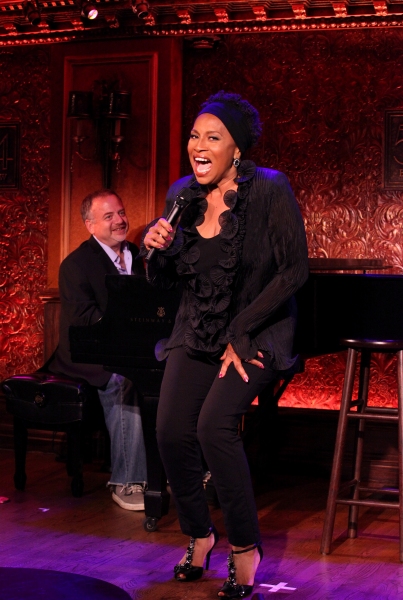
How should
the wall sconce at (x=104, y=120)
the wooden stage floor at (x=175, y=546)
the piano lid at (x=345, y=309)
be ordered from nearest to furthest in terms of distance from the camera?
1. the wooden stage floor at (x=175, y=546)
2. the piano lid at (x=345, y=309)
3. the wall sconce at (x=104, y=120)

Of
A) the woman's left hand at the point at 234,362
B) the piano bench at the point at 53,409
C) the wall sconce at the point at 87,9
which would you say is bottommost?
the piano bench at the point at 53,409

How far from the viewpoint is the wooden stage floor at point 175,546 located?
3244 mm

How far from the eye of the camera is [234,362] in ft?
9.92

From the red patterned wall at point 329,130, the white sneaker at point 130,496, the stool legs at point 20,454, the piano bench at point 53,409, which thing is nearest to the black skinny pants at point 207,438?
the white sneaker at point 130,496

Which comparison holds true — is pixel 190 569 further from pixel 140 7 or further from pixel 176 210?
pixel 140 7

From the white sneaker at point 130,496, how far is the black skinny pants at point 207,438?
1236 millimetres

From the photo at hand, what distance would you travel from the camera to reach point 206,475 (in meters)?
4.45

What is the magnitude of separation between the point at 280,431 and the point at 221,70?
224 cm

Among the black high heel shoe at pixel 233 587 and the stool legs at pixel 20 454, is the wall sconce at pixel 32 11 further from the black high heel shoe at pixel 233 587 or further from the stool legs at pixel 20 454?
the black high heel shoe at pixel 233 587

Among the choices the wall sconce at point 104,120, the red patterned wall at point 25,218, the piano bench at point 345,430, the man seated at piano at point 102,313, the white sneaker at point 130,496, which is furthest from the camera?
the red patterned wall at point 25,218

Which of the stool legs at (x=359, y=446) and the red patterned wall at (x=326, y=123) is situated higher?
the red patterned wall at (x=326, y=123)

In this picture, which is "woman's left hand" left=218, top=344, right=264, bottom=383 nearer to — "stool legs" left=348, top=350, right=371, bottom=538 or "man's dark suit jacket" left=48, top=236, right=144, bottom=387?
"stool legs" left=348, top=350, right=371, bottom=538

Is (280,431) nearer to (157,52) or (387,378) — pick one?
(387,378)

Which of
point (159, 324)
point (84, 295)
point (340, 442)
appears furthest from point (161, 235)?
point (84, 295)
